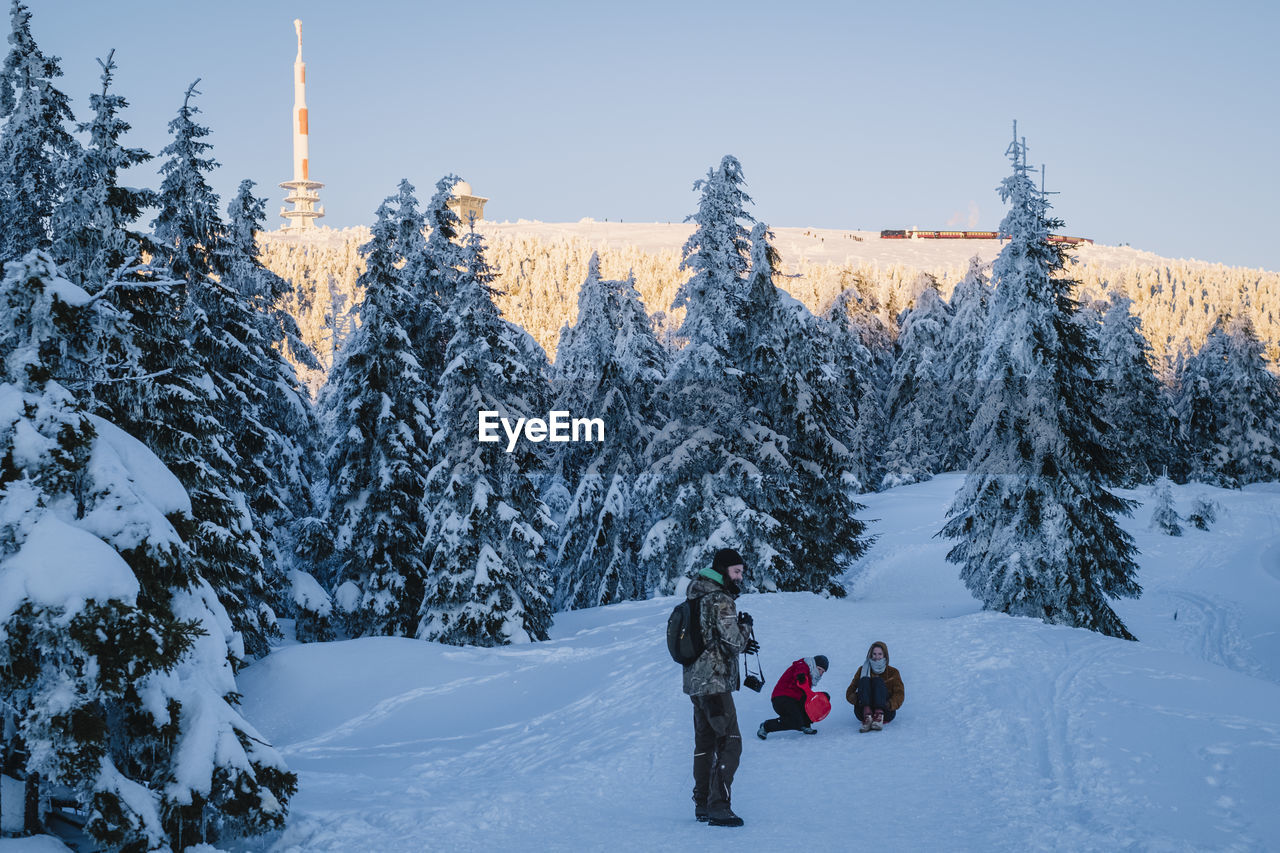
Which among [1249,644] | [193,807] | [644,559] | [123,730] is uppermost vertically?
[123,730]

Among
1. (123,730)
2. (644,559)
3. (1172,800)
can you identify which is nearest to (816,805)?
(1172,800)

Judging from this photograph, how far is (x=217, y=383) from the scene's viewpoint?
18.7m

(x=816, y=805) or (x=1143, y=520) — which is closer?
(x=816, y=805)

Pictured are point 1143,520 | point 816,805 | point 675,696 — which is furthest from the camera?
point 1143,520

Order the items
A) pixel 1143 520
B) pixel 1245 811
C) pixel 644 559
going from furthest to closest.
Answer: pixel 1143 520
pixel 644 559
pixel 1245 811

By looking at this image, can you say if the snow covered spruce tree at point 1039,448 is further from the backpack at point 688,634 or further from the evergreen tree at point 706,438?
the backpack at point 688,634

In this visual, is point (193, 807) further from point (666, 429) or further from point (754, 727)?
point (666, 429)

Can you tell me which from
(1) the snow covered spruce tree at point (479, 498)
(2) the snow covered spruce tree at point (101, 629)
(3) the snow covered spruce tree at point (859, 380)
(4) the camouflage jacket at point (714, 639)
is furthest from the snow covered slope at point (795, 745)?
(3) the snow covered spruce tree at point (859, 380)

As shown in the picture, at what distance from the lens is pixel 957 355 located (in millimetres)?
49438

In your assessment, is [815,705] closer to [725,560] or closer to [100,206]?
[725,560]

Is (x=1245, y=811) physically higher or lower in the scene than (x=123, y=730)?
lower

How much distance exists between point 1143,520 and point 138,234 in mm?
39375

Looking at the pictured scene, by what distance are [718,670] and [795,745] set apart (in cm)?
313

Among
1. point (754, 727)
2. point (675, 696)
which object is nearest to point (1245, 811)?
point (754, 727)
